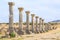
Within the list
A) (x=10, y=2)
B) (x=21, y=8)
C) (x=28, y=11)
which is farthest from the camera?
(x=28, y=11)

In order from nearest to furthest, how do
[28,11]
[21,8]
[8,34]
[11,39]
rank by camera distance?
[11,39]
[8,34]
[21,8]
[28,11]

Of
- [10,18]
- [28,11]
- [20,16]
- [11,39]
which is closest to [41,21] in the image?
[28,11]

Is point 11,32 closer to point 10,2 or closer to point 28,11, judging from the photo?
point 10,2

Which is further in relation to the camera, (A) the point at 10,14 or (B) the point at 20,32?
(B) the point at 20,32

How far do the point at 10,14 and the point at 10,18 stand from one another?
0.50 metres

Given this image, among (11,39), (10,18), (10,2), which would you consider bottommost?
(11,39)

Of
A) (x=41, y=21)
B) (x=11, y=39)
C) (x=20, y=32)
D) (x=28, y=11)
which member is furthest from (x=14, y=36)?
(x=41, y=21)

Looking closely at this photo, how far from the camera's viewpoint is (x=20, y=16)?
3275 cm

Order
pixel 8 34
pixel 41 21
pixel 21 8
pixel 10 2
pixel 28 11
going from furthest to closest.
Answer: pixel 41 21, pixel 28 11, pixel 21 8, pixel 10 2, pixel 8 34

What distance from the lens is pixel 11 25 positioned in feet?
90.8

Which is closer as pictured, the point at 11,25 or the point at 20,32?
the point at 11,25

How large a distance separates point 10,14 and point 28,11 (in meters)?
9.52

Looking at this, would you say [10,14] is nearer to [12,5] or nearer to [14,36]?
[12,5]

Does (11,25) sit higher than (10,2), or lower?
lower
